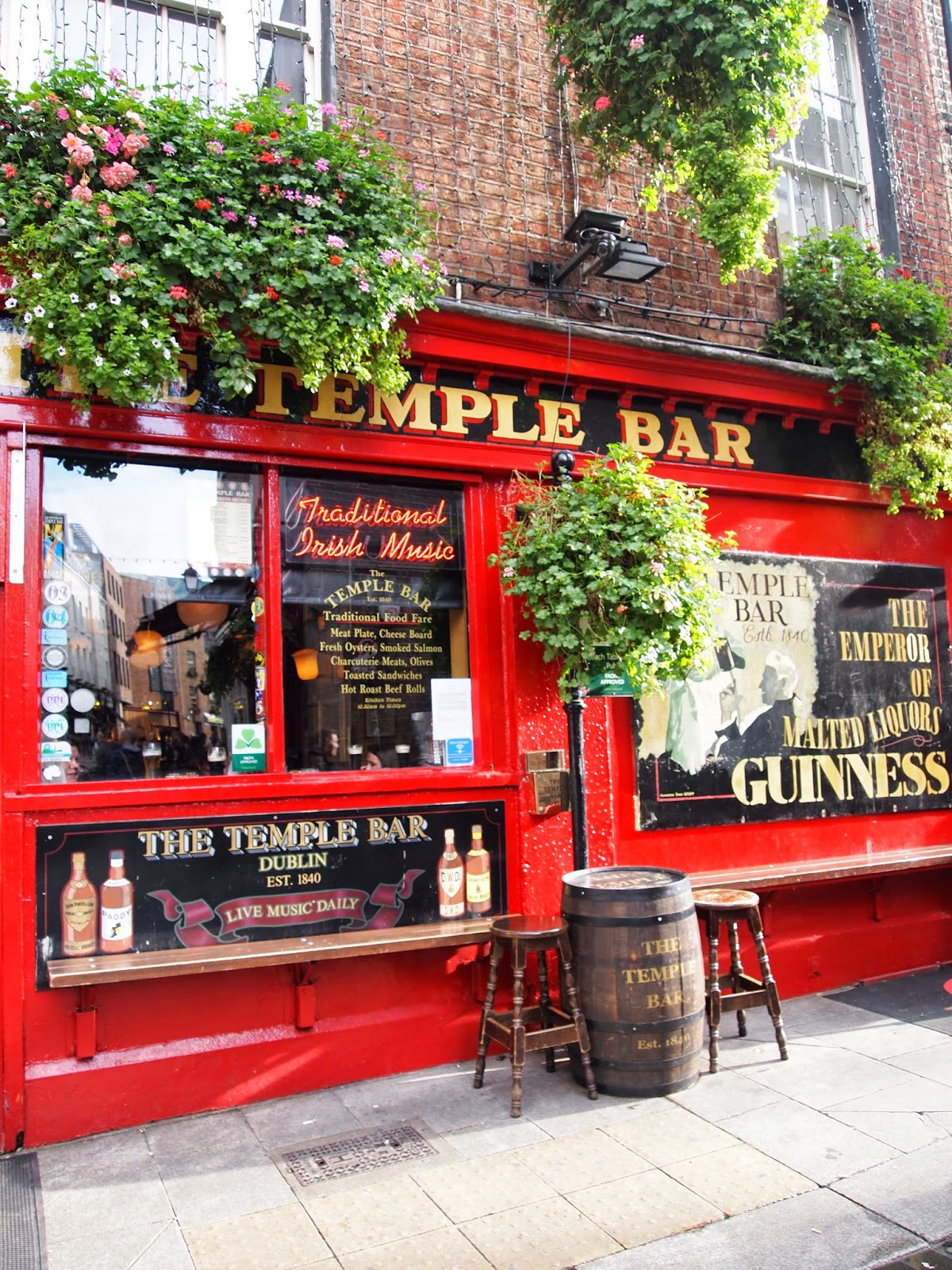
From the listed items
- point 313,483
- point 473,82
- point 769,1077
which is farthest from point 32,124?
point 769,1077

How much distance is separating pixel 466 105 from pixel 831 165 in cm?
361

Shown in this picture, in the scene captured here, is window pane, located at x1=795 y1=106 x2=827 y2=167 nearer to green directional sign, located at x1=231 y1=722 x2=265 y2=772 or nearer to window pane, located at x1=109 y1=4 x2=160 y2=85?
window pane, located at x1=109 y1=4 x2=160 y2=85

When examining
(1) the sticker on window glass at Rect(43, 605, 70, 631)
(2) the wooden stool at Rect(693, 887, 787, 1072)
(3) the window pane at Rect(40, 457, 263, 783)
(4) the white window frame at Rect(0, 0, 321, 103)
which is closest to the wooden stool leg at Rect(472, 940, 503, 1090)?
(2) the wooden stool at Rect(693, 887, 787, 1072)

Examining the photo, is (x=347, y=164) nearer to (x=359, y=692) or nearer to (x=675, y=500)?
(x=675, y=500)

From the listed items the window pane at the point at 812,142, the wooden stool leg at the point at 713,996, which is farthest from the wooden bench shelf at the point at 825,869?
the window pane at the point at 812,142

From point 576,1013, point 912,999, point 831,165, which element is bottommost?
point 912,999

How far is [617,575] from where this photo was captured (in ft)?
16.3

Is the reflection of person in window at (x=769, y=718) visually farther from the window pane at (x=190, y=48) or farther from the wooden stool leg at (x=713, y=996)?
the window pane at (x=190, y=48)

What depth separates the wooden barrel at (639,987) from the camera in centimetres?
457

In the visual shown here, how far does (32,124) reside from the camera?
14.8ft

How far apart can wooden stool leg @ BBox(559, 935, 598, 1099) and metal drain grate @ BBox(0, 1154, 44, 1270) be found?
2399 millimetres

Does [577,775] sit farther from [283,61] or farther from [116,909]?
[283,61]

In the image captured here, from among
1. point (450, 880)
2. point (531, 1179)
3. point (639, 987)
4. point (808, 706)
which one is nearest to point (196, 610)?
point (450, 880)

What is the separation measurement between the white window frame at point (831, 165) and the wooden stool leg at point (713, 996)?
567 cm
